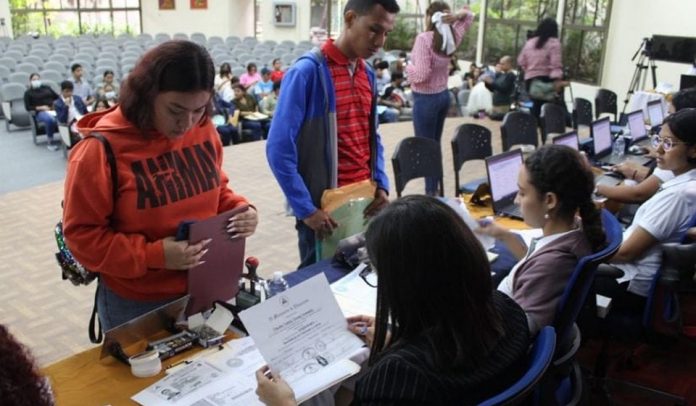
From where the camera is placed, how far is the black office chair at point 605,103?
6.77 meters

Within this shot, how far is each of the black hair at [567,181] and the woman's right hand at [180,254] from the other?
1.13 meters

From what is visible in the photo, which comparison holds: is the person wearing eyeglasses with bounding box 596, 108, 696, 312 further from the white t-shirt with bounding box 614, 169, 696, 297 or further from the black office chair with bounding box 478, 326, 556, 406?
the black office chair with bounding box 478, 326, 556, 406

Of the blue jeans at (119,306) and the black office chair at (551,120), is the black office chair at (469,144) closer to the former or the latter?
the black office chair at (551,120)

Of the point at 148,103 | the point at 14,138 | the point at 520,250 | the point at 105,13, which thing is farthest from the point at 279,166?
the point at 105,13

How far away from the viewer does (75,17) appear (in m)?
16.0

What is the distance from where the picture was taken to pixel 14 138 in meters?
8.13

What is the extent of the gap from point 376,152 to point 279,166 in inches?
20.5

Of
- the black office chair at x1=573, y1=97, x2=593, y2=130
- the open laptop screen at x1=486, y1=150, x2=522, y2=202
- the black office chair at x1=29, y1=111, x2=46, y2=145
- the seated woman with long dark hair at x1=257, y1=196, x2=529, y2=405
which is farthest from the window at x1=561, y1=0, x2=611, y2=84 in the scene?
the seated woman with long dark hair at x1=257, y1=196, x2=529, y2=405

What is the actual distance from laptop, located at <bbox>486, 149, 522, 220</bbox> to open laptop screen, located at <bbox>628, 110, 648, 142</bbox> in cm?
214

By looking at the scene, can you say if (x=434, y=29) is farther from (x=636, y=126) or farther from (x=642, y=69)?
(x=642, y=69)

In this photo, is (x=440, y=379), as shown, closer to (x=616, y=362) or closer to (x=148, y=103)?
(x=148, y=103)

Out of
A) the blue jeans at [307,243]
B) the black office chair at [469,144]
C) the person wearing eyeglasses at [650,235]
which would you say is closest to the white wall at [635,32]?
the black office chair at [469,144]

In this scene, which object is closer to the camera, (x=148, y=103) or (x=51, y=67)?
(x=148, y=103)

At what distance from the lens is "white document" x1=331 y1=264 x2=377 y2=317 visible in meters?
1.88
